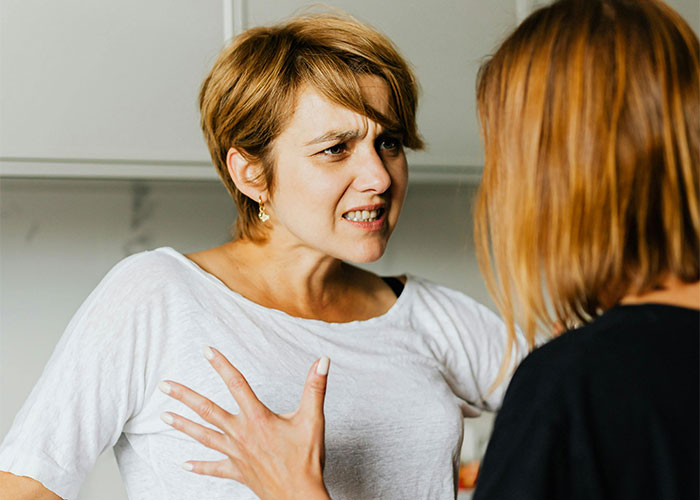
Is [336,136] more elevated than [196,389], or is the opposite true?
[336,136]

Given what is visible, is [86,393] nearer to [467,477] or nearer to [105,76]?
[105,76]

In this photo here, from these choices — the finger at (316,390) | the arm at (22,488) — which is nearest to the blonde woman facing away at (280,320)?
the arm at (22,488)

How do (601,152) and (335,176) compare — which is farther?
(335,176)

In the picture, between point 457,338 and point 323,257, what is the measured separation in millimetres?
263

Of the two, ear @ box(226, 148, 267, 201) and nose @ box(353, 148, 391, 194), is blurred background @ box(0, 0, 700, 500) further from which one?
nose @ box(353, 148, 391, 194)

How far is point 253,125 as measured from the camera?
3.76ft

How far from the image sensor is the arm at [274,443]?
2.93 ft

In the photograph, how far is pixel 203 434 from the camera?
927mm

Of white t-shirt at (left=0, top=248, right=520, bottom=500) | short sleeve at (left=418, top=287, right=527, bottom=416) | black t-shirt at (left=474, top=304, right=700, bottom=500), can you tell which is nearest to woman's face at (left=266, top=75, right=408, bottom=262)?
white t-shirt at (left=0, top=248, right=520, bottom=500)

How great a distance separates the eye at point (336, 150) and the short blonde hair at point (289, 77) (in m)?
0.05

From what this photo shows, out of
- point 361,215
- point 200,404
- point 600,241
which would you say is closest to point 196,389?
point 200,404

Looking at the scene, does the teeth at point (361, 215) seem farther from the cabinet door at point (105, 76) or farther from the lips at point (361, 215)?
the cabinet door at point (105, 76)

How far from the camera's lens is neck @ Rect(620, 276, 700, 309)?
621 mm

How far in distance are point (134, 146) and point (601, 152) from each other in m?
0.97
